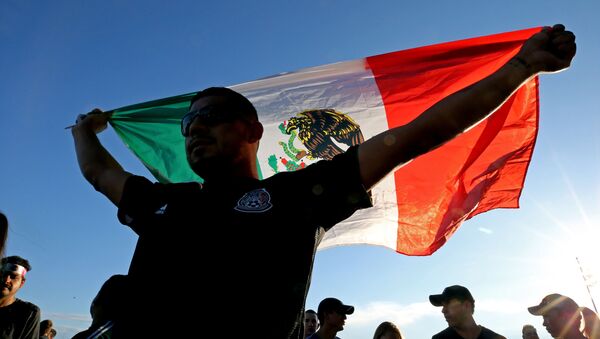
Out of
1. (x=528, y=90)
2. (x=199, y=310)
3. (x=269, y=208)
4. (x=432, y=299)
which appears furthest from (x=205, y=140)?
(x=432, y=299)

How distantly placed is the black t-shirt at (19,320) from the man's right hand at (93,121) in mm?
2631

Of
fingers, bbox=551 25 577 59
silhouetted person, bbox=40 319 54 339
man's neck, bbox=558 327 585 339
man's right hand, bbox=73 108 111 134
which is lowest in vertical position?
silhouetted person, bbox=40 319 54 339

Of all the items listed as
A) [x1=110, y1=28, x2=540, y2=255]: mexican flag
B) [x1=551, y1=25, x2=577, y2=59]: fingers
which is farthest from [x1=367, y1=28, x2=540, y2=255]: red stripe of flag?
[x1=551, y1=25, x2=577, y2=59]: fingers

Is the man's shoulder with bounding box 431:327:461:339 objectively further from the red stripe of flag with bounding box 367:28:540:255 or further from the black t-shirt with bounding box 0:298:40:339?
the black t-shirt with bounding box 0:298:40:339

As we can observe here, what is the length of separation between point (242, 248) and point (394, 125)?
2940 mm

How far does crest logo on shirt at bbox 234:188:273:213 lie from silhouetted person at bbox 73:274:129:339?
17.1 inches

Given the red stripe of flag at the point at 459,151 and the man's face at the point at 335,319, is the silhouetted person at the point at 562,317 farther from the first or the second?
the red stripe of flag at the point at 459,151

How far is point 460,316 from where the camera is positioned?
5602 millimetres

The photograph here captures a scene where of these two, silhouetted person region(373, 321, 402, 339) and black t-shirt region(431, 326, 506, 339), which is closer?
black t-shirt region(431, 326, 506, 339)

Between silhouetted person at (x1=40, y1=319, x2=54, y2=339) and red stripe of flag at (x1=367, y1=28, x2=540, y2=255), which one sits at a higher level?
red stripe of flag at (x1=367, y1=28, x2=540, y2=255)

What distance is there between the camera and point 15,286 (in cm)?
486

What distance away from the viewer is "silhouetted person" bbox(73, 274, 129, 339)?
1.60 meters

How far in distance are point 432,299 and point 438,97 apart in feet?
11.0

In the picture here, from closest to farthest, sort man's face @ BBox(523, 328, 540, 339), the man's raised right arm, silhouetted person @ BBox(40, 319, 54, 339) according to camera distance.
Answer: the man's raised right arm
silhouetted person @ BBox(40, 319, 54, 339)
man's face @ BBox(523, 328, 540, 339)
